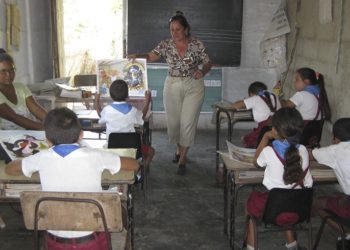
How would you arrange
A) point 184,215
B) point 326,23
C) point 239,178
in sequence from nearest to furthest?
point 239,178
point 184,215
point 326,23

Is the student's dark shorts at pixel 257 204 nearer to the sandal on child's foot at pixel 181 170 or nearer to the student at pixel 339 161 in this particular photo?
the student at pixel 339 161

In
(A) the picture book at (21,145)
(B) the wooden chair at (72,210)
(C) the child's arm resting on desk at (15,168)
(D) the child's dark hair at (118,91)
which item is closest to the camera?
(B) the wooden chair at (72,210)

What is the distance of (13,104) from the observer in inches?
146

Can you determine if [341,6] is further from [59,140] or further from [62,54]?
[62,54]

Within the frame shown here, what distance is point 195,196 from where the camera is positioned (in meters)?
4.37

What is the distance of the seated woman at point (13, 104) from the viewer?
3.52 metres

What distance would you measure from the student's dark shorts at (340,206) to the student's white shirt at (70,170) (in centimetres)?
155

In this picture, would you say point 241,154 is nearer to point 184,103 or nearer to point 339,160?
point 339,160

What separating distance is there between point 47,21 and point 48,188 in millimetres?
5224

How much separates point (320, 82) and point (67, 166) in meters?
3.34

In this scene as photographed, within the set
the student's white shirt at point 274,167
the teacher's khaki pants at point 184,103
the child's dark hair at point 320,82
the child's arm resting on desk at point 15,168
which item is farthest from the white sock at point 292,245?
the teacher's khaki pants at point 184,103

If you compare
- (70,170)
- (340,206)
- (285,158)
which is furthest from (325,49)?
(70,170)

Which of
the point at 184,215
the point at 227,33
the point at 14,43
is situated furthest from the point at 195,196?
the point at 227,33

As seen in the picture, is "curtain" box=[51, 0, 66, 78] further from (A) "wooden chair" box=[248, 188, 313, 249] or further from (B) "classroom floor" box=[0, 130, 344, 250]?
(A) "wooden chair" box=[248, 188, 313, 249]
